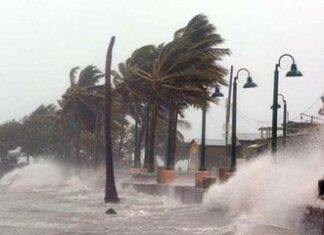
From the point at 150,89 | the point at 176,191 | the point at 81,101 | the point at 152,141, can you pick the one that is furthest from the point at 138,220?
the point at 81,101

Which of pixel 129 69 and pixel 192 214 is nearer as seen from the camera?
pixel 192 214

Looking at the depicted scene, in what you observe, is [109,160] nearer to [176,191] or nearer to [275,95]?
[176,191]

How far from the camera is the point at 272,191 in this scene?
1911cm

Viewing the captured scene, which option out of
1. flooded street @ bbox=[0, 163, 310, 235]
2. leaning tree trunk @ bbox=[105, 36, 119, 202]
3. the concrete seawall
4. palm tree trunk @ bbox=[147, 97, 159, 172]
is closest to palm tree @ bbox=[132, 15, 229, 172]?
palm tree trunk @ bbox=[147, 97, 159, 172]

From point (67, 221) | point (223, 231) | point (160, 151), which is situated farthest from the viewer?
point (160, 151)

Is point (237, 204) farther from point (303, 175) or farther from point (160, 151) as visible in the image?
point (160, 151)

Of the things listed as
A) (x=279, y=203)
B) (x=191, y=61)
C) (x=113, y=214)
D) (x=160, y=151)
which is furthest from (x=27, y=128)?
(x=279, y=203)

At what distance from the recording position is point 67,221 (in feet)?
69.2

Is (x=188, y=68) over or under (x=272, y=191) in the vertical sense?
over

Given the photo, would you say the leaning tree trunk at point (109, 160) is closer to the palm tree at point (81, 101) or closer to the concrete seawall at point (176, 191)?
the concrete seawall at point (176, 191)

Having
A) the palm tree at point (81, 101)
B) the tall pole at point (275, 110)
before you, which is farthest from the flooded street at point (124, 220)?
the palm tree at point (81, 101)

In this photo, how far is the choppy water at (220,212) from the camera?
1614 centimetres

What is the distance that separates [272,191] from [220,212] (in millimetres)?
4168

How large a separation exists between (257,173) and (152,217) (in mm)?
4139
